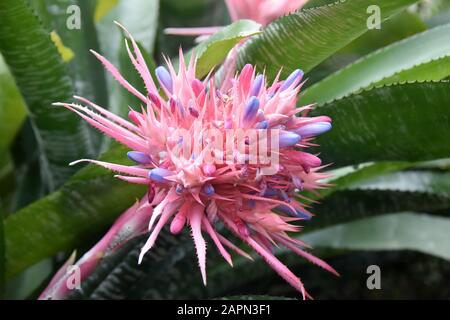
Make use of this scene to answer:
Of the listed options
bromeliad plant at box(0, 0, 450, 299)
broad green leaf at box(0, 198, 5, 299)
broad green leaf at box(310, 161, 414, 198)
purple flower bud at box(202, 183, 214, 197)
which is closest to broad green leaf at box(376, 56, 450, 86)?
bromeliad plant at box(0, 0, 450, 299)

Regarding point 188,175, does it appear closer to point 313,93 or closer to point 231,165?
point 231,165

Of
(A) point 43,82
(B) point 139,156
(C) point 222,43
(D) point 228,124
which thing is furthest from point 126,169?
(A) point 43,82

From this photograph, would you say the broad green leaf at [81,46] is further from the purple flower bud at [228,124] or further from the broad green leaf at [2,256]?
the purple flower bud at [228,124]

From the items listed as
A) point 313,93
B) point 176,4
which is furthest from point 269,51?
point 176,4

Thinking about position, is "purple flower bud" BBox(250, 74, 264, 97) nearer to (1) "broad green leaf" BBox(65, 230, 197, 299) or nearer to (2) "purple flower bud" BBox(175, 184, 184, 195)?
(2) "purple flower bud" BBox(175, 184, 184, 195)

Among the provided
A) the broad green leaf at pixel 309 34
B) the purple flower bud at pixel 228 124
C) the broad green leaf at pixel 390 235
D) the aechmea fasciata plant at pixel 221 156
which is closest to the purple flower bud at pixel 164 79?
the aechmea fasciata plant at pixel 221 156
